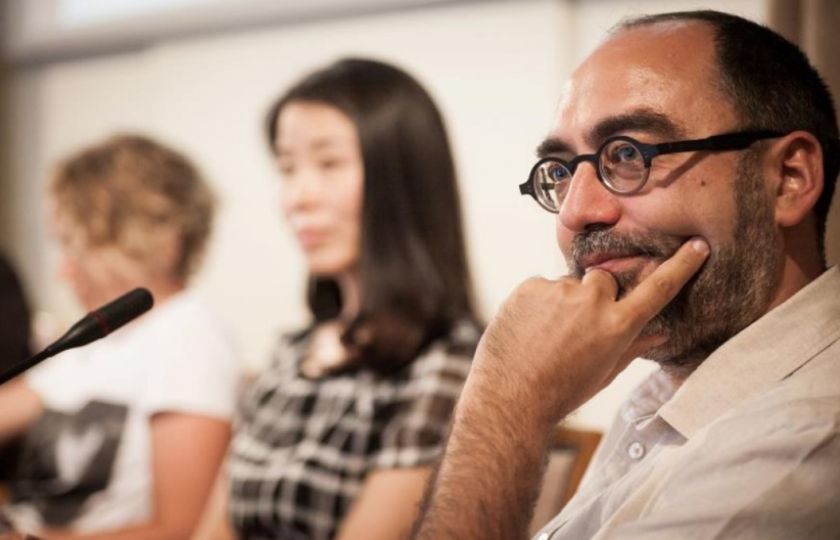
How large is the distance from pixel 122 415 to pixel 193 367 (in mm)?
164

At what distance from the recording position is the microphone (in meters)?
1.07

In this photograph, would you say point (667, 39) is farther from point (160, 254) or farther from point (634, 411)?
point (160, 254)

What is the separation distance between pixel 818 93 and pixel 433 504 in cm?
56

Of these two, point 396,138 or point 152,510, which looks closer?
point 396,138

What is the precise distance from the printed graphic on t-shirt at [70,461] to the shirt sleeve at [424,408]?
63 cm

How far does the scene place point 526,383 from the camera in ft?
3.33

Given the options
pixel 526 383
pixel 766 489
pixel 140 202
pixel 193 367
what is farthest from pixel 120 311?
pixel 140 202

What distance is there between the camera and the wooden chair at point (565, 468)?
1463mm

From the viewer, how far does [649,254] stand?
3.51ft

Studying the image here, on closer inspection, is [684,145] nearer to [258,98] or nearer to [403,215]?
[403,215]

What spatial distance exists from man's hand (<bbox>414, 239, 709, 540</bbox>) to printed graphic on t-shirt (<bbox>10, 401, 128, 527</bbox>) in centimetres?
121

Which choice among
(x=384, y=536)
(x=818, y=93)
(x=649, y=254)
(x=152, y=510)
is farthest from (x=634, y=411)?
(x=152, y=510)

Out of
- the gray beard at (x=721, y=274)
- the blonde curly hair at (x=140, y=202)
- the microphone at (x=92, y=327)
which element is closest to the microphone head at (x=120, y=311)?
the microphone at (x=92, y=327)

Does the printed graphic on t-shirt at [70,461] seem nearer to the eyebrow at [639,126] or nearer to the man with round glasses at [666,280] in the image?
the man with round glasses at [666,280]
